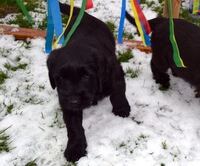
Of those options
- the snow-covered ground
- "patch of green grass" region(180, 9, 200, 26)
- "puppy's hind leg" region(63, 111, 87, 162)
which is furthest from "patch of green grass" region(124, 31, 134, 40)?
"puppy's hind leg" region(63, 111, 87, 162)

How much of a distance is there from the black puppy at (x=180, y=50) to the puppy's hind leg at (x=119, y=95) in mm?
564

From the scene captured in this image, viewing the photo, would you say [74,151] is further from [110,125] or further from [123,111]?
[123,111]

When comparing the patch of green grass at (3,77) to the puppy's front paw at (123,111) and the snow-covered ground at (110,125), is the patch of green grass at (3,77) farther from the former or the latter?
the puppy's front paw at (123,111)

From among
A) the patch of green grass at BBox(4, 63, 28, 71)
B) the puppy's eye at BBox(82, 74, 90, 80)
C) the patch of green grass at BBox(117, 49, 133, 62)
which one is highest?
the puppy's eye at BBox(82, 74, 90, 80)

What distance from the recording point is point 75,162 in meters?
2.95

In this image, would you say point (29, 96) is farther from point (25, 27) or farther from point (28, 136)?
point (25, 27)

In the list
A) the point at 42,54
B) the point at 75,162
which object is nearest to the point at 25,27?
the point at 42,54

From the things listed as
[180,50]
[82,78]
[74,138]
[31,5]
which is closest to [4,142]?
[74,138]

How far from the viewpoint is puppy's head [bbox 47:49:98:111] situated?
2662 mm

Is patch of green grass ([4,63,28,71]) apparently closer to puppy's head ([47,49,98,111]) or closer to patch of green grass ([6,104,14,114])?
patch of green grass ([6,104,14,114])

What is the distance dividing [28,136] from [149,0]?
10.9 ft

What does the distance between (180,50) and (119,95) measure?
674 mm

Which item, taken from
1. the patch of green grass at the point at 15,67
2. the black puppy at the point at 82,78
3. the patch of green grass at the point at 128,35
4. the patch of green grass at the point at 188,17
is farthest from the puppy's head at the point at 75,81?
the patch of green grass at the point at 188,17

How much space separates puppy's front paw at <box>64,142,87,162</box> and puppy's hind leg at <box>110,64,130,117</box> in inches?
20.3
